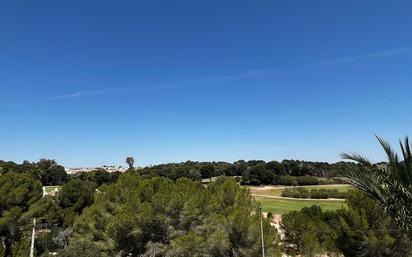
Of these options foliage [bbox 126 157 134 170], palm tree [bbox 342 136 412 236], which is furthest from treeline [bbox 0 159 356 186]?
palm tree [bbox 342 136 412 236]

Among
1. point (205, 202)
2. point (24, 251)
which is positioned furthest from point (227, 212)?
point (24, 251)

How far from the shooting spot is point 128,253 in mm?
19719

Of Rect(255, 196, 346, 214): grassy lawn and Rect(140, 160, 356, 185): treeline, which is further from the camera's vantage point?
Rect(140, 160, 356, 185): treeline

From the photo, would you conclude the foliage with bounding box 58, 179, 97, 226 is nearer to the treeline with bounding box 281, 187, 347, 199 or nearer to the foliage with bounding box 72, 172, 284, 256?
the foliage with bounding box 72, 172, 284, 256

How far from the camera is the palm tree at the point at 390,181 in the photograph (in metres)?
7.05

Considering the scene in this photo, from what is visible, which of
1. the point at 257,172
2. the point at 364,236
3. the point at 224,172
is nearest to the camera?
the point at 364,236

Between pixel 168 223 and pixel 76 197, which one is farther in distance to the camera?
pixel 76 197

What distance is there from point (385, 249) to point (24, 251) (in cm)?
1766

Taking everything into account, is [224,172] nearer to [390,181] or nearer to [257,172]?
[257,172]

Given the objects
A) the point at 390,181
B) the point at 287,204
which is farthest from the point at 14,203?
the point at 287,204

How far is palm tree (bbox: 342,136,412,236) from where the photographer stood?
23.1 ft

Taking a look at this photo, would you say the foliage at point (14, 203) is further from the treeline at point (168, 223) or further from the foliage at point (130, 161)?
the foliage at point (130, 161)

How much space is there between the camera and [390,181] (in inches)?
290

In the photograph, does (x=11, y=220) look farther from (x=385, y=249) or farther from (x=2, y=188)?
(x=385, y=249)
